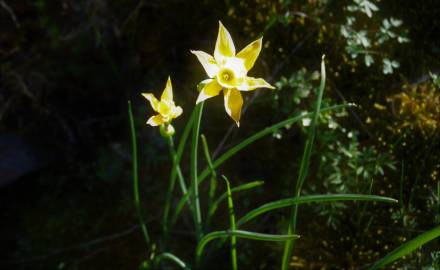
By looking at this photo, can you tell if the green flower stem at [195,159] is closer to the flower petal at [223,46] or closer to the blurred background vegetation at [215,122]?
the flower petal at [223,46]

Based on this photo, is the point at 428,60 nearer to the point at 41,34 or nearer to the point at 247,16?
the point at 247,16

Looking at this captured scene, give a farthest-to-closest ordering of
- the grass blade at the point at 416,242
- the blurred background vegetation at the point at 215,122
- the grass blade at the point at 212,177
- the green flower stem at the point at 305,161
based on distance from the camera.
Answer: the blurred background vegetation at the point at 215,122, the grass blade at the point at 212,177, the green flower stem at the point at 305,161, the grass blade at the point at 416,242

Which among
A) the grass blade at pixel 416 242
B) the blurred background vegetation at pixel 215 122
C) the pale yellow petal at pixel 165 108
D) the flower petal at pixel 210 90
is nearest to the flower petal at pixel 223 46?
the flower petal at pixel 210 90

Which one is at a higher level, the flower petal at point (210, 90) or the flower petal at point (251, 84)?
the flower petal at point (210, 90)

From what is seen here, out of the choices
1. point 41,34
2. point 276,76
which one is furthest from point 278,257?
point 41,34

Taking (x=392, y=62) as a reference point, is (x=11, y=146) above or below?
below

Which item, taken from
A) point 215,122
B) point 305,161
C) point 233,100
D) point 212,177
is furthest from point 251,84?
point 215,122

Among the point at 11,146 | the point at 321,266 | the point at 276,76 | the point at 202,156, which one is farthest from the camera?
the point at 11,146
